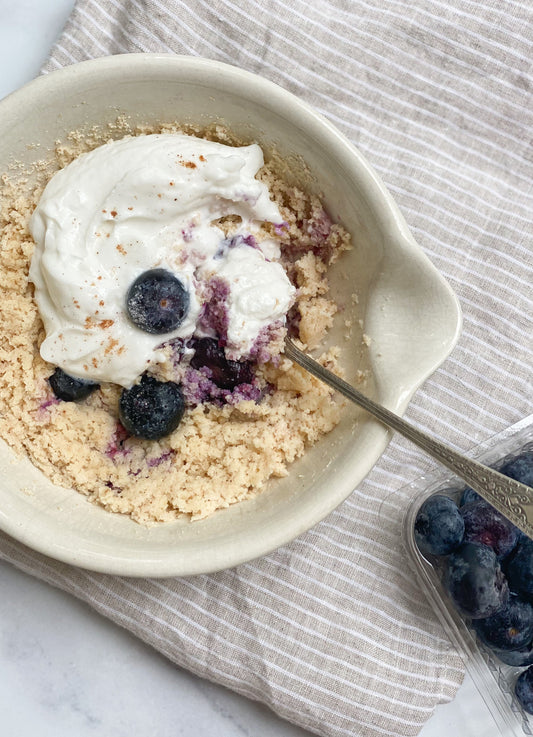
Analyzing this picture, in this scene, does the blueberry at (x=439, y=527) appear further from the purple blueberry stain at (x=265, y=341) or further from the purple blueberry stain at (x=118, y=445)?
the purple blueberry stain at (x=118, y=445)

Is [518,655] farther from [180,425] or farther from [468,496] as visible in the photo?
[180,425]

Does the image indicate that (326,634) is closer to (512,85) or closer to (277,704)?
(277,704)

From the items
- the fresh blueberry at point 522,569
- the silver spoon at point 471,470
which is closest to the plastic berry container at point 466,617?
the fresh blueberry at point 522,569

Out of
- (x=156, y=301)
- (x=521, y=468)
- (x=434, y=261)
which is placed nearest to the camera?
(x=156, y=301)

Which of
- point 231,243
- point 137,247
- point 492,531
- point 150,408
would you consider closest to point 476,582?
point 492,531

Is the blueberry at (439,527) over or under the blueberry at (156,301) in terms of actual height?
under

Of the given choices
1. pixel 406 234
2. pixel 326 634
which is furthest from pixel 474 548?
pixel 406 234

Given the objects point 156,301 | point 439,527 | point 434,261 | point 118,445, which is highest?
point 434,261
